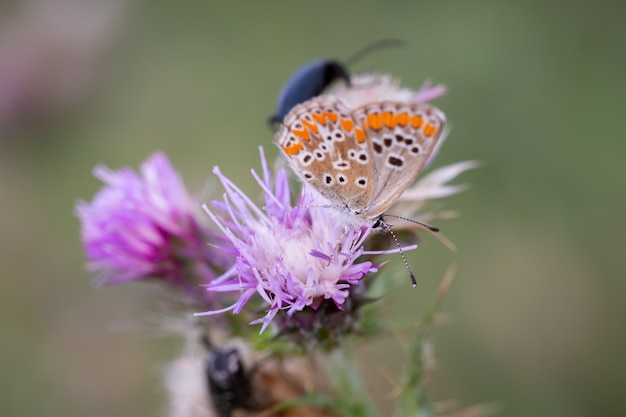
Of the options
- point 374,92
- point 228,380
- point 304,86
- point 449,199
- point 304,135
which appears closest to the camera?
point 304,135

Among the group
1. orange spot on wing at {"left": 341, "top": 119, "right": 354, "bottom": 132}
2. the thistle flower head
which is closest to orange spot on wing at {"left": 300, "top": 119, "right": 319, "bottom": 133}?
orange spot on wing at {"left": 341, "top": 119, "right": 354, "bottom": 132}

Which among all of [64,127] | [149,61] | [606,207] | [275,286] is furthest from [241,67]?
[275,286]

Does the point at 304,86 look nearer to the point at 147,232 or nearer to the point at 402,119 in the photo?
the point at 402,119

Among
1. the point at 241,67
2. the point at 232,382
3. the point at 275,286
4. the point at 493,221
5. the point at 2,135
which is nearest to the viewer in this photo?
the point at 275,286

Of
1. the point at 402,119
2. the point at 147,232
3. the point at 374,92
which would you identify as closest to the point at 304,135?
the point at 402,119

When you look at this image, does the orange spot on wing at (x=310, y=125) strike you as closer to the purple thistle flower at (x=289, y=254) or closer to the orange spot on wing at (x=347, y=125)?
the orange spot on wing at (x=347, y=125)

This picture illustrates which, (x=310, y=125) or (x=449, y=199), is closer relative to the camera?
Result: (x=310, y=125)

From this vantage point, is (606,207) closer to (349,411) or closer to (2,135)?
(349,411)
